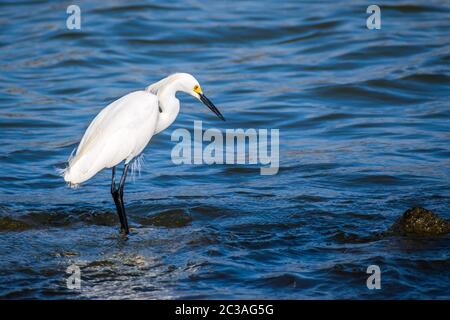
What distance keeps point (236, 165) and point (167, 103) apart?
1801 millimetres

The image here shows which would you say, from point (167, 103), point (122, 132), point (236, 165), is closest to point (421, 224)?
point (167, 103)

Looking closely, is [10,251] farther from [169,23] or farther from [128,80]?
[169,23]

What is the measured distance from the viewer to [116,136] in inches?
272

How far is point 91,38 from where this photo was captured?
47.7 ft

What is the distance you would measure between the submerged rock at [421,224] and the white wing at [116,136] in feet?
7.48

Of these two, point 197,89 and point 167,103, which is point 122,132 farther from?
point 197,89

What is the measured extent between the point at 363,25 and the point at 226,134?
18.5 ft

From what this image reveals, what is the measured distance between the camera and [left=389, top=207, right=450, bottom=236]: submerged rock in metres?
6.45

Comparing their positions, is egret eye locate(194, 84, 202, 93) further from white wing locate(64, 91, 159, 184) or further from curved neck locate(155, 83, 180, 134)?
white wing locate(64, 91, 159, 184)

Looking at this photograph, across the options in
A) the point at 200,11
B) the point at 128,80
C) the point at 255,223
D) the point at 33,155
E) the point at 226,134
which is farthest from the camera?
the point at 200,11

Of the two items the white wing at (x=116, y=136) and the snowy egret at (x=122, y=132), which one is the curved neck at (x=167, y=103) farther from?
the white wing at (x=116, y=136)

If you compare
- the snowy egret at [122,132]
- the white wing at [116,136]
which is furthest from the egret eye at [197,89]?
the white wing at [116,136]

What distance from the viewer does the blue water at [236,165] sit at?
591 centimetres
